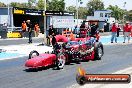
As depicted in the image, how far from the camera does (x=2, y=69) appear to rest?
44.9 feet

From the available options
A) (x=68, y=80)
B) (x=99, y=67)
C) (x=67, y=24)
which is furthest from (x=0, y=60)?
(x=67, y=24)

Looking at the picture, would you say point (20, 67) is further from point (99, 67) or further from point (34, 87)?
point (34, 87)

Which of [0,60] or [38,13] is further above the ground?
[38,13]

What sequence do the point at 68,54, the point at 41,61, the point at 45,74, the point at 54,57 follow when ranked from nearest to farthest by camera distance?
1. the point at 45,74
2. the point at 41,61
3. the point at 54,57
4. the point at 68,54

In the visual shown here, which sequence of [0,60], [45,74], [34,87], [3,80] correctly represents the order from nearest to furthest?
[34,87] < [3,80] < [45,74] < [0,60]

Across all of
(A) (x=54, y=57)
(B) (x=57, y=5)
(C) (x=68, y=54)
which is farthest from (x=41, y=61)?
(B) (x=57, y=5)

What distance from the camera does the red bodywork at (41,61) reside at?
12620 mm

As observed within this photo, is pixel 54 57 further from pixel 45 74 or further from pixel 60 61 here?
pixel 45 74

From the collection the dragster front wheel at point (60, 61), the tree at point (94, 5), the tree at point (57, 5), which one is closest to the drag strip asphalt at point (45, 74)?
the dragster front wheel at point (60, 61)

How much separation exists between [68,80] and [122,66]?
4.04 metres

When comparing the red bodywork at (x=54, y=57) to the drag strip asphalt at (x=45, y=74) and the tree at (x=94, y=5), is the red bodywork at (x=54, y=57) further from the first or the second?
the tree at (x=94, y=5)

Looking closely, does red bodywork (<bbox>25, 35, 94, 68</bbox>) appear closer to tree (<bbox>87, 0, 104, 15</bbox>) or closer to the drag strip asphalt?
the drag strip asphalt

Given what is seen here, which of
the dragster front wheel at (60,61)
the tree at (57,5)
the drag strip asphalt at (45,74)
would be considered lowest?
the drag strip asphalt at (45,74)

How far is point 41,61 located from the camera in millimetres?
12773
